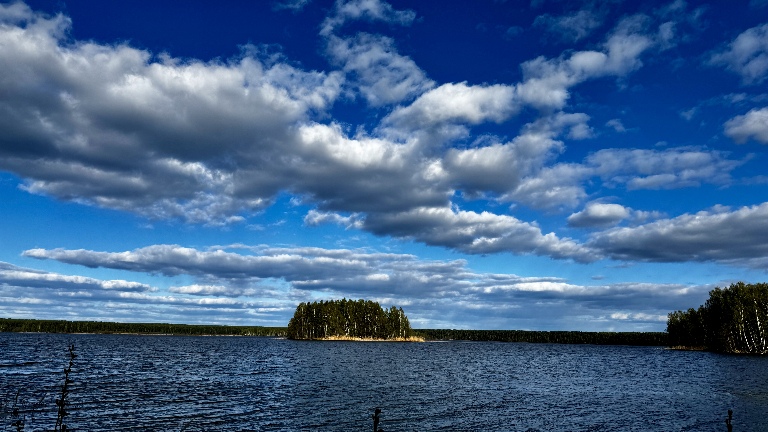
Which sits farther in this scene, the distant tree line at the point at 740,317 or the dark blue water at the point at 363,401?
the distant tree line at the point at 740,317

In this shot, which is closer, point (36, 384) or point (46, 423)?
point (46, 423)

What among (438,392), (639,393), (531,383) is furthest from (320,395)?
(639,393)

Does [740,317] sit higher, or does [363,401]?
[740,317]

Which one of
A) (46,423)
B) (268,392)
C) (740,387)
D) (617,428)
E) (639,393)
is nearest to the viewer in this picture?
(46,423)

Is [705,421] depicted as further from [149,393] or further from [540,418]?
[149,393]

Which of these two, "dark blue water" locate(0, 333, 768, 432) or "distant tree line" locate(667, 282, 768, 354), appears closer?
"dark blue water" locate(0, 333, 768, 432)

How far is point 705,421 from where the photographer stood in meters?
41.0

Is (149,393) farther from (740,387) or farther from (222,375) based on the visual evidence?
(740,387)

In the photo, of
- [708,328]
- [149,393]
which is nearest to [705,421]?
[149,393]

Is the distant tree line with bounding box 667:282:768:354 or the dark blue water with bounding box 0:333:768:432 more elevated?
the distant tree line with bounding box 667:282:768:354

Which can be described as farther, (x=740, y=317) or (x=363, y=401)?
(x=740, y=317)

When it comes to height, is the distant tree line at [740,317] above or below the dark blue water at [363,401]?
above

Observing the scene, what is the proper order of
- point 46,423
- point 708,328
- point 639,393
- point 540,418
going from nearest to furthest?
point 46,423, point 540,418, point 639,393, point 708,328

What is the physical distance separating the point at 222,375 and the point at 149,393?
20.7m
